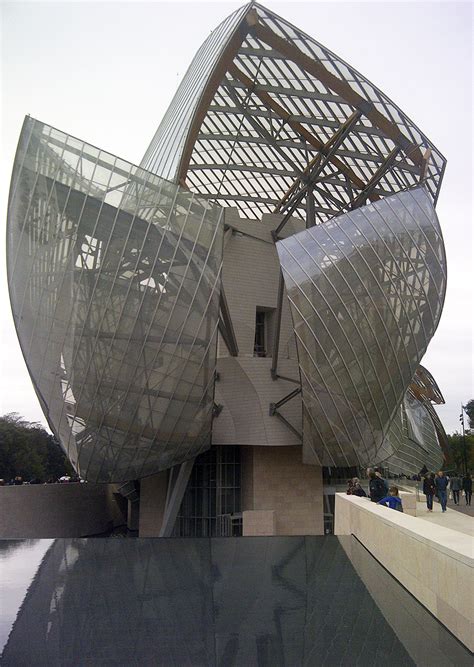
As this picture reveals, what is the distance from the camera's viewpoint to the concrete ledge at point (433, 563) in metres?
5.45

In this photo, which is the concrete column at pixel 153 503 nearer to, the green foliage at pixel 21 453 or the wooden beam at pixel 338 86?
the wooden beam at pixel 338 86

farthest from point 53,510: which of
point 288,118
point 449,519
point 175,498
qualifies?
point 449,519

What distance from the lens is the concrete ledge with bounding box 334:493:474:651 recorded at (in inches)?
215

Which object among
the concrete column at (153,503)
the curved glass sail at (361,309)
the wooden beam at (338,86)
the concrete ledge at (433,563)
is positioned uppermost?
the wooden beam at (338,86)

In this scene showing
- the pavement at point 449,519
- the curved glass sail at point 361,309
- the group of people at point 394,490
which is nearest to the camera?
the group of people at point 394,490

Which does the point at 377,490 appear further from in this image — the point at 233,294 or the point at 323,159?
the point at 323,159

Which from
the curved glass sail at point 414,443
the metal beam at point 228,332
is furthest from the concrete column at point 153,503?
the curved glass sail at point 414,443

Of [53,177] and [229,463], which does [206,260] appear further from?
[229,463]

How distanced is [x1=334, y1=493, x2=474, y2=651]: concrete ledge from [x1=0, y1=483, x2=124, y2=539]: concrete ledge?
1058 inches

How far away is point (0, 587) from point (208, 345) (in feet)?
46.3

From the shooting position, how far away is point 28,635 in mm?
5832

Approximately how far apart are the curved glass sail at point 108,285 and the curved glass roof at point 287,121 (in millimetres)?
5497

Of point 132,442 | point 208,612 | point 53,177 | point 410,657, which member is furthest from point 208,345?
point 410,657

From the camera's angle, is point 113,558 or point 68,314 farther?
point 68,314
